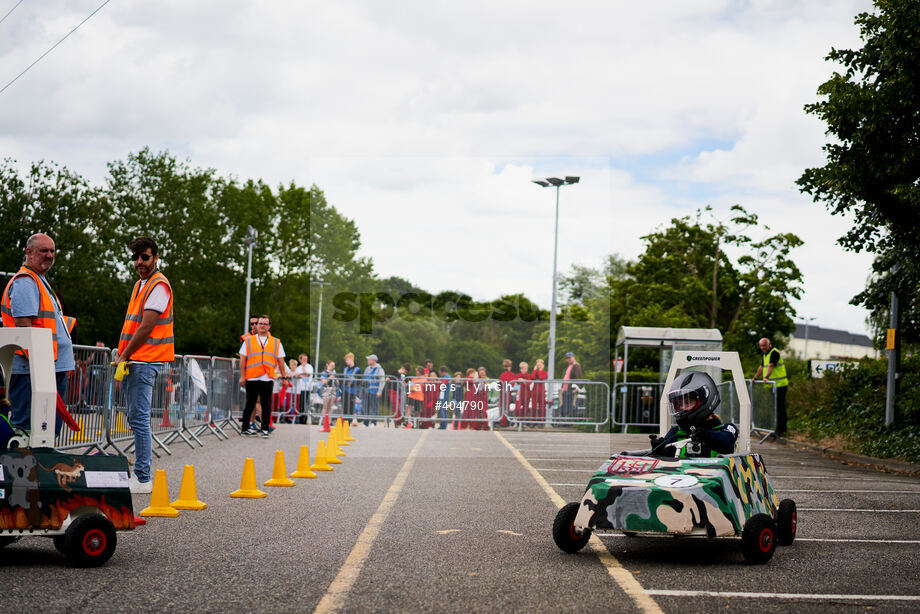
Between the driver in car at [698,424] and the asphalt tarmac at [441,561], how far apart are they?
28.6 inches

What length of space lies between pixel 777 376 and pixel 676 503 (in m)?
15.9

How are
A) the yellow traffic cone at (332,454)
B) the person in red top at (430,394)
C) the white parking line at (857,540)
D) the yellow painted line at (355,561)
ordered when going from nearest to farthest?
the yellow painted line at (355,561) → the white parking line at (857,540) → the yellow traffic cone at (332,454) → the person in red top at (430,394)

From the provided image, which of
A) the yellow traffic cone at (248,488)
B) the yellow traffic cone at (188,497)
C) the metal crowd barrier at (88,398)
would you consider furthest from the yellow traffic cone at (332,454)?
the yellow traffic cone at (188,497)

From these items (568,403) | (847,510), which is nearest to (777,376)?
(568,403)

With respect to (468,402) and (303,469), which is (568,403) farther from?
(303,469)

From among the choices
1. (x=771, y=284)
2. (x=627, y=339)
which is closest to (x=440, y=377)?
(x=627, y=339)

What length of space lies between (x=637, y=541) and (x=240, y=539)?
296 cm

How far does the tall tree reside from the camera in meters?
15.1

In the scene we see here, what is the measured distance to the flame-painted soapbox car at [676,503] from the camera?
21.6ft

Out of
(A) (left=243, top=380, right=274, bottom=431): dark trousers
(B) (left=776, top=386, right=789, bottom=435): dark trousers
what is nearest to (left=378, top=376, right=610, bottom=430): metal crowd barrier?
(B) (left=776, top=386, right=789, bottom=435): dark trousers

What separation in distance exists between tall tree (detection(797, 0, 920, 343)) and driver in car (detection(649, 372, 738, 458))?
349 inches

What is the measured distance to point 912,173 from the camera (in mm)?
15602

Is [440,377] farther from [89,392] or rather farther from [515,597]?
[515,597]

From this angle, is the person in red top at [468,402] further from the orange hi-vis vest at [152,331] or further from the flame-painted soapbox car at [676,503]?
the flame-painted soapbox car at [676,503]
